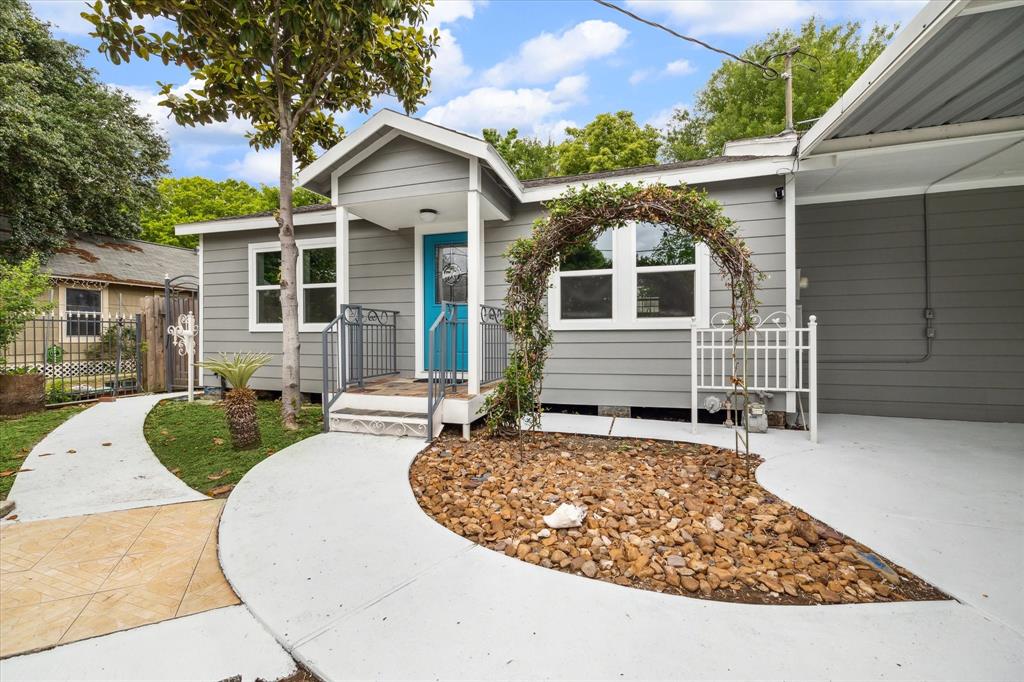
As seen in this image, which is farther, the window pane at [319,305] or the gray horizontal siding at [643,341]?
the window pane at [319,305]

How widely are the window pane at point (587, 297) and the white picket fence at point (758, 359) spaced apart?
3.66ft

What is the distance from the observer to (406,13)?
5195mm

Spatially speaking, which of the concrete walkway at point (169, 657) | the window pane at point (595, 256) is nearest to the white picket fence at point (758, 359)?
the window pane at point (595, 256)

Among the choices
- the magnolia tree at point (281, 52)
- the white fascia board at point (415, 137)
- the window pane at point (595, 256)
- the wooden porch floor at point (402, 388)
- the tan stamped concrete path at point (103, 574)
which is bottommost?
the tan stamped concrete path at point (103, 574)

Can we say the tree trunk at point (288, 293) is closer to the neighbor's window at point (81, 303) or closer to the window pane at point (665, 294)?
the window pane at point (665, 294)

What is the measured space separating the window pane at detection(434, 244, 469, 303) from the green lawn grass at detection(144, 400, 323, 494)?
2.17 m

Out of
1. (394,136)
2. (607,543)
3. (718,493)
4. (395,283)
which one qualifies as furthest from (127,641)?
(395,283)

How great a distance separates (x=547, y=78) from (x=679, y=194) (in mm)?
16138

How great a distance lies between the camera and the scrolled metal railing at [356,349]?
178 inches

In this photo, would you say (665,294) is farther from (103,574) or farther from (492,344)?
(103,574)

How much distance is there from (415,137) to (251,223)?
11.7ft

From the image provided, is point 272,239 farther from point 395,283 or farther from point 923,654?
point 923,654

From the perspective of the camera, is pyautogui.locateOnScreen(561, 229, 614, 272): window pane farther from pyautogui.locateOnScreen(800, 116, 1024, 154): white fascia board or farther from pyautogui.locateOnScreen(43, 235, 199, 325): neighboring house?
pyautogui.locateOnScreen(43, 235, 199, 325): neighboring house

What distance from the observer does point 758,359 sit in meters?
4.64
